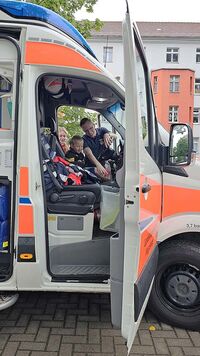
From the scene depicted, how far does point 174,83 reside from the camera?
36.9m

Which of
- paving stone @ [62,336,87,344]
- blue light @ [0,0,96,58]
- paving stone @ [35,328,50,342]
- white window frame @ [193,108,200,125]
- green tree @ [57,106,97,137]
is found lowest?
paving stone @ [62,336,87,344]

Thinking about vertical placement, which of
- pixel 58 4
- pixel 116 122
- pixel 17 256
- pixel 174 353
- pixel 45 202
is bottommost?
pixel 174 353

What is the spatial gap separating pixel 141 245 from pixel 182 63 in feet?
133

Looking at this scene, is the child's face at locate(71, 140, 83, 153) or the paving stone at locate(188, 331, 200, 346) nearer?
the paving stone at locate(188, 331, 200, 346)

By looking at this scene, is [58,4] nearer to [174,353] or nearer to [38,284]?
[38,284]

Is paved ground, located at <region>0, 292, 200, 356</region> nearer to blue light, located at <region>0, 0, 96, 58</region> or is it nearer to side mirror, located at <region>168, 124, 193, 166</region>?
side mirror, located at <region>168, 124, 193, 166</region>

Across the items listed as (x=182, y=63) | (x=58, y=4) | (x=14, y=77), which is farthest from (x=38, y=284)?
(x=182, y=63)

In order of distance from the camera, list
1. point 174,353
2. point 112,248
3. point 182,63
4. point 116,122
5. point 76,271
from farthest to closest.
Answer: point 182,63 < point 116,122 < point 76,271 < point 174,353 < point 112,248

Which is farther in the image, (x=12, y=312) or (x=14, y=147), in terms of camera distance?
(x=12, y=312)

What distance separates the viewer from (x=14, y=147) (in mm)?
3186

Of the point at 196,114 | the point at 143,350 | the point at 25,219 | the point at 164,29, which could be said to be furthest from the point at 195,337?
the point at 164,29

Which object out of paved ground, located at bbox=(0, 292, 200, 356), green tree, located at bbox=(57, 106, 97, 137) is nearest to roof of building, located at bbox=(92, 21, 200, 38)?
green tree, located at bbox=(57, 106, 97, 137)

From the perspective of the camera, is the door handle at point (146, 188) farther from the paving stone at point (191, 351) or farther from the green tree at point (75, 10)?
the green tree at point (75, 10)

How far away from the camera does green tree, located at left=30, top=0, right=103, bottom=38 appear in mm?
7395
